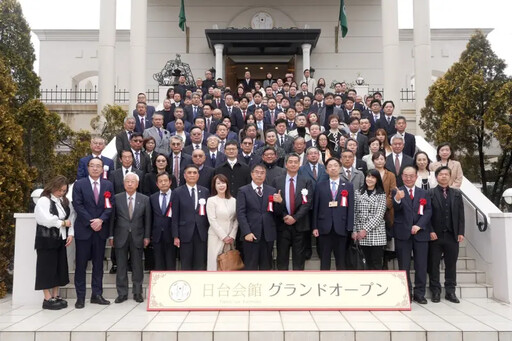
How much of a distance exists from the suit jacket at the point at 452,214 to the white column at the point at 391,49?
9441 mm

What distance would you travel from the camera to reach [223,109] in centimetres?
1149

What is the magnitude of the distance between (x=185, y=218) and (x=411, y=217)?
314cm

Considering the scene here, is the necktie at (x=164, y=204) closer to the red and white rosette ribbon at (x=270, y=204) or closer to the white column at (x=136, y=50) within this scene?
the red and white rosette ribbon at (x=270, y=204)

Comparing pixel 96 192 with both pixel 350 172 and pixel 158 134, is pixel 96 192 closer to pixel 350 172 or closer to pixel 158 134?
pixel 158 134

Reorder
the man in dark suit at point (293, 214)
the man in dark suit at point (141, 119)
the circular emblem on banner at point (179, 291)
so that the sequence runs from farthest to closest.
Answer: the man in dark suit at point (141, 119) < the man in dark suit at point (293, 214) < the circular emblem on banner at point (179, 291)

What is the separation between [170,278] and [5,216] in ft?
10.2

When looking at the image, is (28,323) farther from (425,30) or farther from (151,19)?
(151,19)

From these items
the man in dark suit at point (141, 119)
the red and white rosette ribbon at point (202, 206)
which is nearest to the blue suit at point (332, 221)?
the red and white rosette ribbon at point (202, 206)

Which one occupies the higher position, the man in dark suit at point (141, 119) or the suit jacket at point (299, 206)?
the man in dark suit at point (141, 119)

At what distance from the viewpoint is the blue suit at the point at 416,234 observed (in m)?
6.36

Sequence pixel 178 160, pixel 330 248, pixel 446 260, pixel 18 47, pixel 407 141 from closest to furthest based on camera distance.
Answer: pixel 446 260 → pixel 330 248 → pixel 178 160 → pixel 407 141 → pixel 18 47

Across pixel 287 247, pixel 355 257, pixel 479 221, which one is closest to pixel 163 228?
pixel 287 247

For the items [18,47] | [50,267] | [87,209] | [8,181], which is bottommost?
[50,267]

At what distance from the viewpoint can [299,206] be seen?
6.53 m
